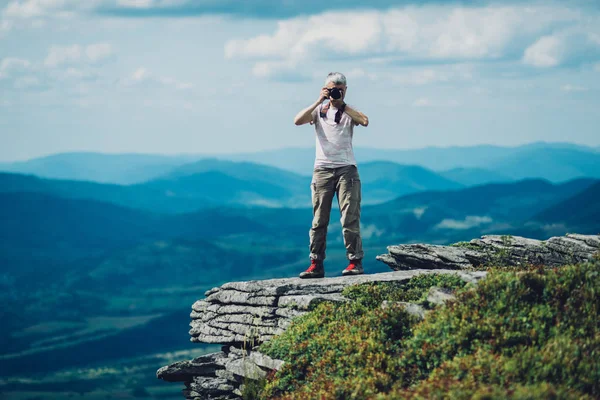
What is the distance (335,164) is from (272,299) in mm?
3448

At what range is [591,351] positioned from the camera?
39.7ft

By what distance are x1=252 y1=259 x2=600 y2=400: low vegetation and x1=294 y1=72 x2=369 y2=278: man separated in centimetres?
252

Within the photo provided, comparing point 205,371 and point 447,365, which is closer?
point 447,365

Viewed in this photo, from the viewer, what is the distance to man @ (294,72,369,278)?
56.4 feet

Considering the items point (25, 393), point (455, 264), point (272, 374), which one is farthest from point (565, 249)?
point (25, 393)

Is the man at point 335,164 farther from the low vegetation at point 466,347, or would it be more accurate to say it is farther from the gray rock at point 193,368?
the gray rock at point 193,368

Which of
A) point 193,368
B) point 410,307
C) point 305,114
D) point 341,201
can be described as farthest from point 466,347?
point 193,368

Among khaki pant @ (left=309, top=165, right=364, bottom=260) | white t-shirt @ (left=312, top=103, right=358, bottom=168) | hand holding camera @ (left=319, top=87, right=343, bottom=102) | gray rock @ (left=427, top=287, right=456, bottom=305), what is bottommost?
gray rock @ (left=427, top=287, right=456, bottom=305)

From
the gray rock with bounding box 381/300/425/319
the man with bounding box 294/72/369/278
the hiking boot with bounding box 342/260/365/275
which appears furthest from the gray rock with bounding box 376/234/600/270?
the gray rock with bounding box 381/300/425/319

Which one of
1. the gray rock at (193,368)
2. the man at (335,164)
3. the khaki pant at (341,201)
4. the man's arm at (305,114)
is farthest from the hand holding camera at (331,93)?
the gray rock at (193,368)

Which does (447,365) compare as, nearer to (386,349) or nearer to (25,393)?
(386,349)

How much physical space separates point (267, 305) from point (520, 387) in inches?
313

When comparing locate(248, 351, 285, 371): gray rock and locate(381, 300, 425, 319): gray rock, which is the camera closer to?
locate(381, 300, 425, 319): gray rock

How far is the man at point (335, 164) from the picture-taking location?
1720cm
